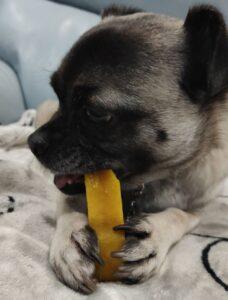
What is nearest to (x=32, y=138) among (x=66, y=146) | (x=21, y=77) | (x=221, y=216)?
(x=66, y=146)

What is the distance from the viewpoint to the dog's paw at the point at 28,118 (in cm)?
228

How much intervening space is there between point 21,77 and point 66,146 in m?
1.45

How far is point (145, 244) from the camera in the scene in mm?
1097

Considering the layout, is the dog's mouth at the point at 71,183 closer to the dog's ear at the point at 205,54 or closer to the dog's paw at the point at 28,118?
the dog's ear at the point at 205,54

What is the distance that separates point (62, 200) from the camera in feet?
4.43

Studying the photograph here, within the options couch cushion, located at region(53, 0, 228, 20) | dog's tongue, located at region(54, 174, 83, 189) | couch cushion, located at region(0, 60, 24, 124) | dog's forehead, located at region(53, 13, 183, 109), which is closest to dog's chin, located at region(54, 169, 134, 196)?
dog's tongue, located at region(54, 174, 83, 189)

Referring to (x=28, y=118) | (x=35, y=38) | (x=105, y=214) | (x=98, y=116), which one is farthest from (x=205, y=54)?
(x=35, y=38)

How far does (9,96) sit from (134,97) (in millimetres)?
1377

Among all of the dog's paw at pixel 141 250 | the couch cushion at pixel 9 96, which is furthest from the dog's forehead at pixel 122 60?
the couch cushion at pixel 9 96

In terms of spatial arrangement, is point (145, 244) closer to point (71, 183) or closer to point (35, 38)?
point (71, 183)

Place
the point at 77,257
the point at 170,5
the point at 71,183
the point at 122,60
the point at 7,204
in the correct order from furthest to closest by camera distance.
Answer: the point at 170,5 < the point at 7,204 < the point at 71,183 < the point at 122,60 < the point at 77,257

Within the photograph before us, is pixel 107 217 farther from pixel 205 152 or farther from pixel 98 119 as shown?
pixel 205 152

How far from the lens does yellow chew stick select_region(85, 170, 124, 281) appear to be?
106 centimetres

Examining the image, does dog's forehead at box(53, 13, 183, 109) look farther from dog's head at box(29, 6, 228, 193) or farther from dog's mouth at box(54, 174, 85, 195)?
dog's mouth at box(54, 174, 85, 195)
